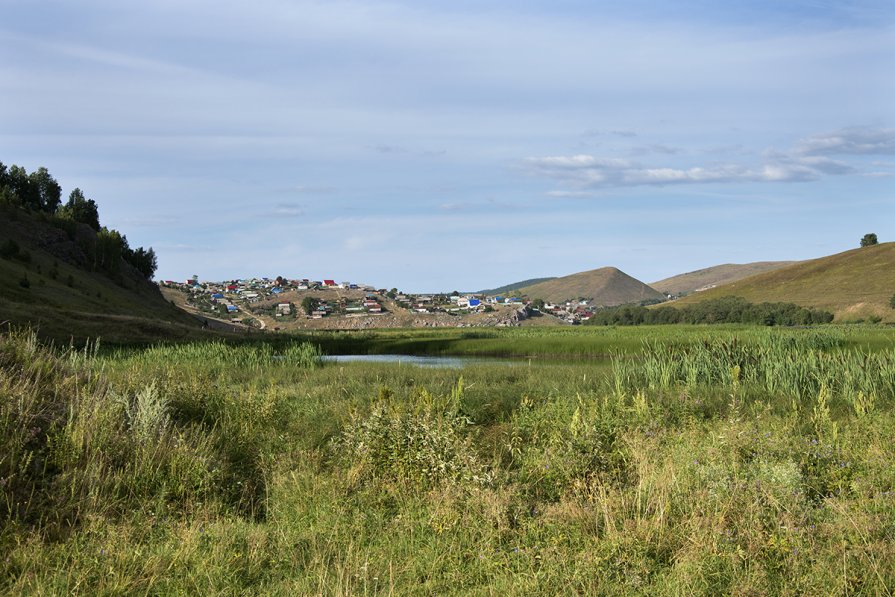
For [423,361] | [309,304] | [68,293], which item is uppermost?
[309,304]

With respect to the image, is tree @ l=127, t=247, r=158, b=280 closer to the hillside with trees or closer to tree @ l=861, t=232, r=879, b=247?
the hillside with trees

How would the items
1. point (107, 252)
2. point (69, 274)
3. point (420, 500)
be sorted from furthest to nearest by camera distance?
point (107, 252) → point (69, 274) → point (420, 500)

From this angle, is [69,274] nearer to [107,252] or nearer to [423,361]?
[107,252]

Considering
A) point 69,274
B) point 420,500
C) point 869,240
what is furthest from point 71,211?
point 869,240

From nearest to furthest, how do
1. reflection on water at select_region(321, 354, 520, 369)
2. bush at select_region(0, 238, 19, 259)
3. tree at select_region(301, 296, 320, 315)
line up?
reflection on water at select_region(321, 354, 520, 369) → bush at select_region(0, 238, 19, 259) → tree at select_region(301, 296, 320, 315)

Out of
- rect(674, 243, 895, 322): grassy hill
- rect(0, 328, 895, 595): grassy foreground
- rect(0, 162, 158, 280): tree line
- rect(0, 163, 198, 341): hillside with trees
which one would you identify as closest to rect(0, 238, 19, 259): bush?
rect(0, 163, 198, 341): hillside with trees

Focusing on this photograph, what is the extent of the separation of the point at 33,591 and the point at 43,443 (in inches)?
121

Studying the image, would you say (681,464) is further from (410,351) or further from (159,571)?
(410,351)

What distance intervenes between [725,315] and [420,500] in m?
95.9

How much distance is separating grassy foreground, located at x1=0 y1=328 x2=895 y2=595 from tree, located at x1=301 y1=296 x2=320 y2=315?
5900 inches

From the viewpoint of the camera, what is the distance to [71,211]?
105312 millimetres

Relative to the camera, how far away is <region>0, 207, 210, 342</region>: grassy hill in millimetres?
40438

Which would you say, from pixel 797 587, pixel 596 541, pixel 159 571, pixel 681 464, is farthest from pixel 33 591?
pixel 681 464

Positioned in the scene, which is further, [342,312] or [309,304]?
[309,304]
